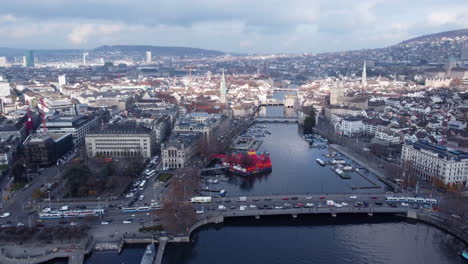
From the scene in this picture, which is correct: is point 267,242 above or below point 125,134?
below

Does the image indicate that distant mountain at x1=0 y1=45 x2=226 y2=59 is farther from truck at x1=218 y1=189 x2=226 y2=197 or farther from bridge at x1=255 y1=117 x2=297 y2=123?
truck at x1=218 y1=189 x2=226 y2=197

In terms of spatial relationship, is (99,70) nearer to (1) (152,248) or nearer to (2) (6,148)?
(2) (6,148)

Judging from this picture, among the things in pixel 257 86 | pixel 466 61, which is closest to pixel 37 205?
pixel 257 86

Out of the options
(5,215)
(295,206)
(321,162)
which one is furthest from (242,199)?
(5,215)

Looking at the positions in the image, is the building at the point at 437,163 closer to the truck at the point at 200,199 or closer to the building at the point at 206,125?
the truck at the point at 200,199

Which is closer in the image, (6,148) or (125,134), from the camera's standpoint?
(6,148)

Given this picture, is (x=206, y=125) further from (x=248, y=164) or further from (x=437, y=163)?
→ (x=437, y=163)

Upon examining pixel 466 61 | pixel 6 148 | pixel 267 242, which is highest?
pixel 466 61

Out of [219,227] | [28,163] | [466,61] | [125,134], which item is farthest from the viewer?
[466,61]

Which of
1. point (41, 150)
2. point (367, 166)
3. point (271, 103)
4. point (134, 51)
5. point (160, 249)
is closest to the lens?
point (160, 249)
